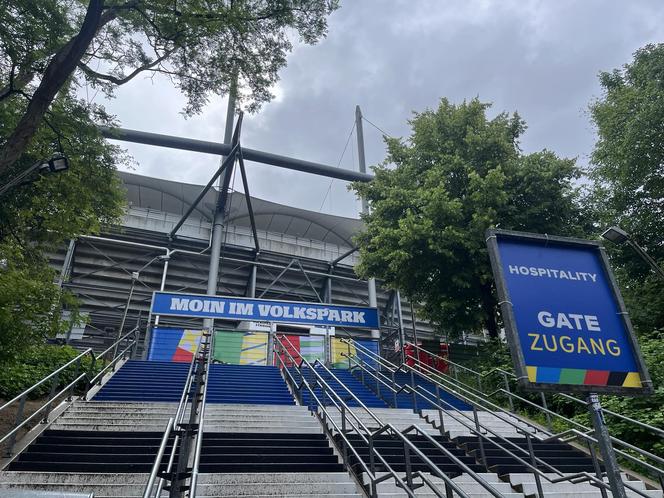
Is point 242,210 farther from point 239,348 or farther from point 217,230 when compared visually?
point 239,348

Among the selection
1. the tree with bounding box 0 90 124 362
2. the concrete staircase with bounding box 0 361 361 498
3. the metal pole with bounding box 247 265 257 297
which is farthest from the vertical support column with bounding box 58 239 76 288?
the concrete staircase with bounding box 0 361 361 498

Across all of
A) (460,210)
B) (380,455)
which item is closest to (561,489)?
(380,455)

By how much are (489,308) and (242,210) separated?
1873cm

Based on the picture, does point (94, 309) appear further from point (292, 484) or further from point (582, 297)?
point (582, 297)

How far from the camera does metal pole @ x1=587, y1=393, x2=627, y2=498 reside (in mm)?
2148

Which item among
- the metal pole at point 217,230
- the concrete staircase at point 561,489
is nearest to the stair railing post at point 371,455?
the concrete staircase at point 561,489

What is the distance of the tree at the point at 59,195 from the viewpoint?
8.22 m

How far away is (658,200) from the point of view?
45.1ft

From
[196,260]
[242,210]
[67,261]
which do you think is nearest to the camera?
[67,261]

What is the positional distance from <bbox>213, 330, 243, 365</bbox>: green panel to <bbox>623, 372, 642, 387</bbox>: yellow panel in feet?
44.0

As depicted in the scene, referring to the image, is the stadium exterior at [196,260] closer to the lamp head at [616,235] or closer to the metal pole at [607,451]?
the lamp head at [616,235]

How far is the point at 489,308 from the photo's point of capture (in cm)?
1413

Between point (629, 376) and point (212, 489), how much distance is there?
4072 millimetres

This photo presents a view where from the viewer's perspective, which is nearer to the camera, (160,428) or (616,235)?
(160,428)
